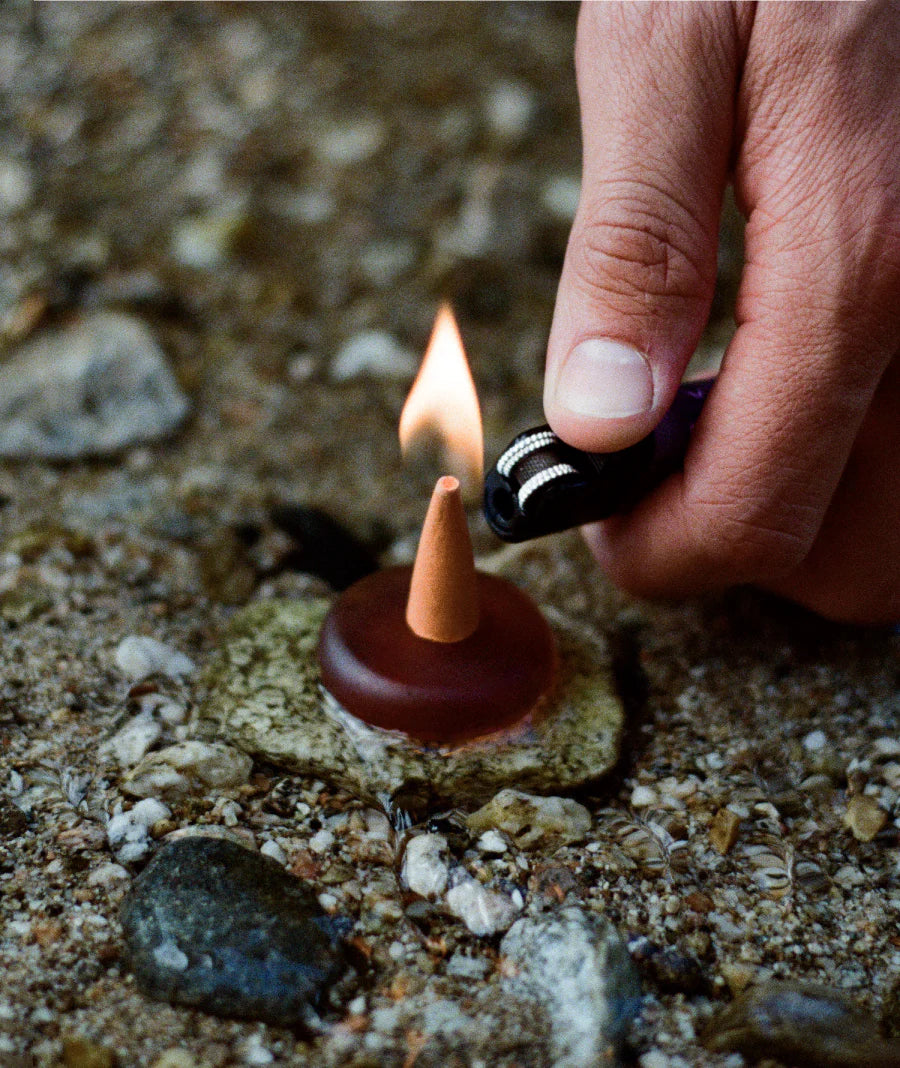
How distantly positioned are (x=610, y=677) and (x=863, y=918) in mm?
456

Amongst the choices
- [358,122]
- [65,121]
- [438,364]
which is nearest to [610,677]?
[438,364]

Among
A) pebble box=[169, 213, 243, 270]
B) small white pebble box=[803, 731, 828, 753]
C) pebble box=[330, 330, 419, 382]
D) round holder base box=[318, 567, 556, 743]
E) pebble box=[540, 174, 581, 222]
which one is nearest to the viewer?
round holder base box=[318, 567, 556, 743]

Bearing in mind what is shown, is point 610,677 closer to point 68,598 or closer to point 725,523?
point 725,523

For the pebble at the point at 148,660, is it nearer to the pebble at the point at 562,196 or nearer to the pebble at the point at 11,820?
the pebble at the point at 11,820

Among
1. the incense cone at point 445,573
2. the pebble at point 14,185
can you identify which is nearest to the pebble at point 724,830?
the incense cone at point 445,573

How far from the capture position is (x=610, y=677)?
4.94ft

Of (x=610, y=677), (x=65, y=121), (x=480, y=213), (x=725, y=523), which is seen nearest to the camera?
(x=725, y=523)

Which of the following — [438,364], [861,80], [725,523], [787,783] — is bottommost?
[787,783]

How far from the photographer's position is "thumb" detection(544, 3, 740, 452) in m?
1.30

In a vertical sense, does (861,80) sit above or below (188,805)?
above

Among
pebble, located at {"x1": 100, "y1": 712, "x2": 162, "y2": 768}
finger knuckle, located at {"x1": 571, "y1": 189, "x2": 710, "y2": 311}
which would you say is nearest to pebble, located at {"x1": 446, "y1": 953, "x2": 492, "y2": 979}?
pebble, located at {"x1": 100, "y1": 712, "x2": 162, "y2": 768}

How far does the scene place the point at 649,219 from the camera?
131 cm

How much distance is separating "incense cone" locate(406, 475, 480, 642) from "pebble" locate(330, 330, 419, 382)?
866 mm

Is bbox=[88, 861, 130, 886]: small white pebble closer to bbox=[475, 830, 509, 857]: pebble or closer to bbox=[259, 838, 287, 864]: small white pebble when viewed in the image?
bbox=[259, 838, 287, 864]: small white pebble
